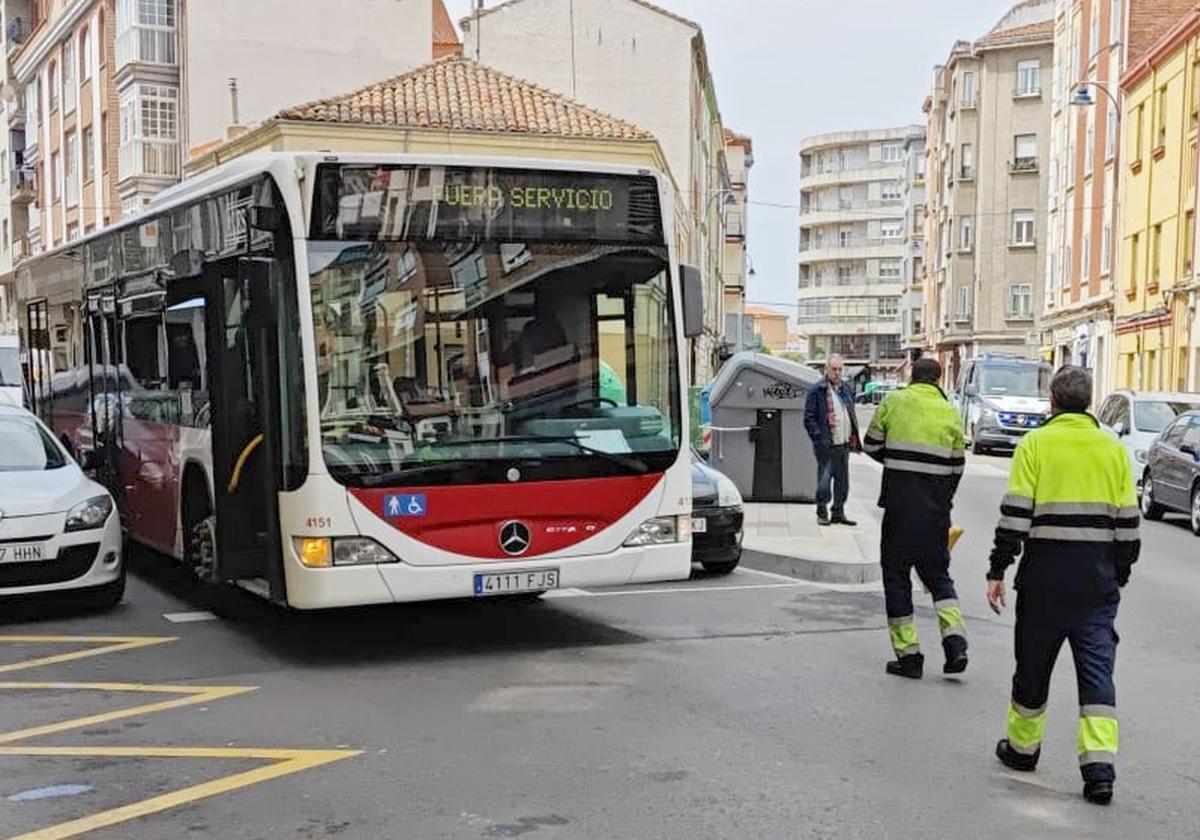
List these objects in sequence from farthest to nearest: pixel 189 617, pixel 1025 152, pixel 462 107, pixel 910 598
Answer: pixel 1025 152 < pixel 462 107 < pixel 189 617 < pixel 910 598

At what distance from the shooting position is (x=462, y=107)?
3194cm

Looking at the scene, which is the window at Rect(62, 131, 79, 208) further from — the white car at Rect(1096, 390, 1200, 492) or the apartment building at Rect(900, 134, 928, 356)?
the apartment building at Rect(900, 134, 928, 356)

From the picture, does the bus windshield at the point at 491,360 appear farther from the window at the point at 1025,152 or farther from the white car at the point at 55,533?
the window at the point at 1025,152

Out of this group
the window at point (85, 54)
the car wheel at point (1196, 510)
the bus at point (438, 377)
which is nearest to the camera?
the bus at point (438, 377)

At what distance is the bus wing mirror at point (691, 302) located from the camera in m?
8.83

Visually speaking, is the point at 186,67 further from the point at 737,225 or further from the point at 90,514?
the point at 737,225

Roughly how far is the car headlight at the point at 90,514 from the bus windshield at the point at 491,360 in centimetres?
284

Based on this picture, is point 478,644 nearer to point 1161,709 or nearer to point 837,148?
point 1161,709

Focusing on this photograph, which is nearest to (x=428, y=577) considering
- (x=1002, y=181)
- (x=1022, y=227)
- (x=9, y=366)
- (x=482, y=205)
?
(x=482, y=205)

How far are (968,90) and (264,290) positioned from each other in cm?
6067

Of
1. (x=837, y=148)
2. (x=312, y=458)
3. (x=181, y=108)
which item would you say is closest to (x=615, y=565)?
(x=312, y=458)

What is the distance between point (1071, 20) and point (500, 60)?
69.1 feet

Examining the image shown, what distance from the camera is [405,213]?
320 inches

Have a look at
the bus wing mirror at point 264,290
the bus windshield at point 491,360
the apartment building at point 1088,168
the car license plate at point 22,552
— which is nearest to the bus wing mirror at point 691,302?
the bus windshield at point 491,360
